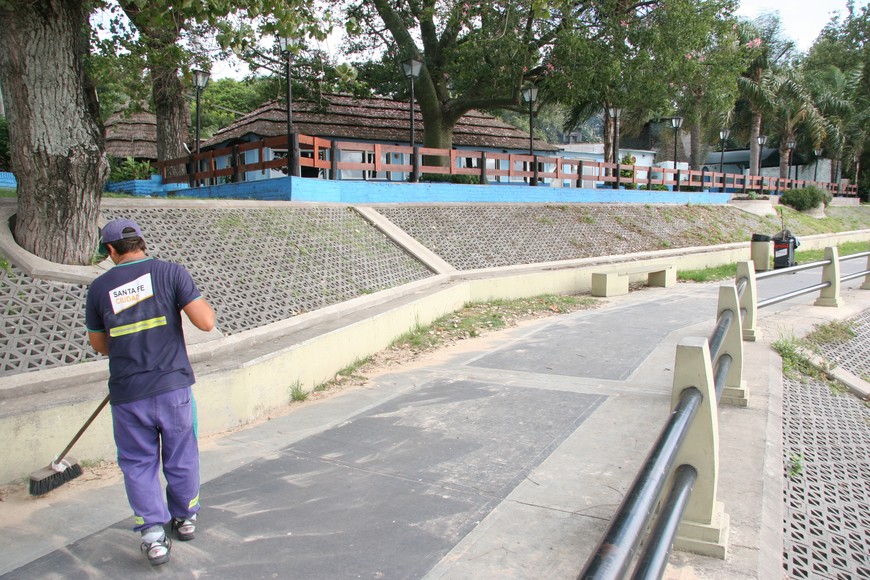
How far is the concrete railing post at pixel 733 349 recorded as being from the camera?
5020mm

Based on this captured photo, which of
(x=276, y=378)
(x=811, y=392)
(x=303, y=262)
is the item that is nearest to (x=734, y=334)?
(x=811, y=392)

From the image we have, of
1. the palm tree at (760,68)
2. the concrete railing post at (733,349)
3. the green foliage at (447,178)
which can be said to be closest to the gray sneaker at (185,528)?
the concrete railing post at (733,349)

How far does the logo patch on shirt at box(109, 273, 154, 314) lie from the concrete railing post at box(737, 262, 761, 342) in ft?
17.6

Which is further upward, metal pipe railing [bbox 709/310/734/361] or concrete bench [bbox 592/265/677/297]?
metal pipe railing [bbox 709/310/734/361]

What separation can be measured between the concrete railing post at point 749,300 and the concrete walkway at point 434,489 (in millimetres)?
512

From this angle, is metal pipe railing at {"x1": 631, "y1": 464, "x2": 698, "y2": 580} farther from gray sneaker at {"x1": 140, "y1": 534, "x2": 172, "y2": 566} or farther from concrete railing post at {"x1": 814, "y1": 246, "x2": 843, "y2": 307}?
concrete railing post at {"x1": 814, "y1": 246, "x2": 843, "y2": 307}

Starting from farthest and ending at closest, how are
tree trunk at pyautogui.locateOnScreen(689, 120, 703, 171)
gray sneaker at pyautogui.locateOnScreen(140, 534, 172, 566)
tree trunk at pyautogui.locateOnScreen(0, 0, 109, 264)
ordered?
tree trunk at pyautogui.locateOnScreen(689, 120, 703, 171)
tree trunk at pyautogui.locateOnScreen(0, 0, 109, 264)
gray sneaker at pyautogui.locateOnScreen(140, 534, 172, 566)

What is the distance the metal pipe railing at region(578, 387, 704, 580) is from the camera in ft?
4.97

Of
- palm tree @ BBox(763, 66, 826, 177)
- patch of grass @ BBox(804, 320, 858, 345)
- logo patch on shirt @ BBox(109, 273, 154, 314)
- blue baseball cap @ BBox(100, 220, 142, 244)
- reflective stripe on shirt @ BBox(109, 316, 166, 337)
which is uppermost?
palm tree @ BBox(763, 66, 826, 177)

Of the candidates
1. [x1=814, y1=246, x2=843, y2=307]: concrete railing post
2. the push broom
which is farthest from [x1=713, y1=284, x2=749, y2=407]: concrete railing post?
[x1=814, y1=246, x2=843, y2=307]: concrete railing post

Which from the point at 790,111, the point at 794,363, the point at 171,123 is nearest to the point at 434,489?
the point at 794,363

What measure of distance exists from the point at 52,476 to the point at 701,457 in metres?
3.83

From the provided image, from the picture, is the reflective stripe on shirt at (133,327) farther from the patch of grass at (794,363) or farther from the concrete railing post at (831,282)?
the concrete railing post at (831,282)

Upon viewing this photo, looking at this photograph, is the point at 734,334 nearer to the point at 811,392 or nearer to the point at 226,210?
the point at 811,392
